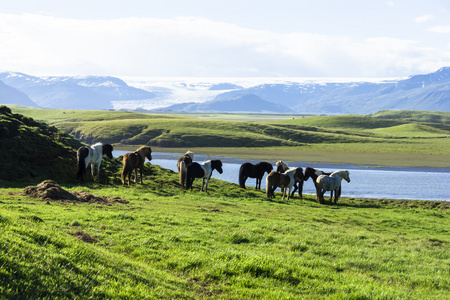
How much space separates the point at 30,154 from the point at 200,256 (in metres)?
21.8

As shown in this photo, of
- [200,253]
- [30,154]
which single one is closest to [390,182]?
[30,154]

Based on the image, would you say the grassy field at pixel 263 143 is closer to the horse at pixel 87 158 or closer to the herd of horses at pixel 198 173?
the herd of horses at pixel 198 173

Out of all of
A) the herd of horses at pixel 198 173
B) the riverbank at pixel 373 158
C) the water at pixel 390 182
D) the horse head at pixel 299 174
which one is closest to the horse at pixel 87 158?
the herd of horses at pixel 198 173

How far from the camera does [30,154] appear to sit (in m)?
28.5

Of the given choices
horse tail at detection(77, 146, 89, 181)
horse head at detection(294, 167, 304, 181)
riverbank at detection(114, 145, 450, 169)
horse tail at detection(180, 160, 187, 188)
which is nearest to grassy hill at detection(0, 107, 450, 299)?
horse tail at detection(77, 146, 89, 181)

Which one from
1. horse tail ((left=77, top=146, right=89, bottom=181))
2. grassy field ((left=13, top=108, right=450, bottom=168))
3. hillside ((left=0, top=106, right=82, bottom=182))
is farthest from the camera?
grassy field ((left=13, top=108, right=450, bottom=168))

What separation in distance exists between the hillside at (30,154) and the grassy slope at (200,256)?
16.3ft

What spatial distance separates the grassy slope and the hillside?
195 inches

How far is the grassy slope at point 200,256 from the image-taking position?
795 cm

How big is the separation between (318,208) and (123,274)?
22572 mm

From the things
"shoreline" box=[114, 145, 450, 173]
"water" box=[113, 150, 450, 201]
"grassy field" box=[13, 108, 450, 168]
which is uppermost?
"grassy field" box=[13, 108, 450, 168]

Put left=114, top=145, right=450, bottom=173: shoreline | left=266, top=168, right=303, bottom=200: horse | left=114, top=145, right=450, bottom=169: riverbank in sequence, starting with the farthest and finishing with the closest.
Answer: left=114, top=145, right=450, bottom=169: riverbank, left=114, top=145, right=450, bottom=173: shoreline, left=266, top=168, right=303, bottom=200: horse

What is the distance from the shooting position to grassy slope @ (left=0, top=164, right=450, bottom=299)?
26.1ft

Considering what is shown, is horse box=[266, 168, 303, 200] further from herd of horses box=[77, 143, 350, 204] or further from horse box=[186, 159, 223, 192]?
horse box=[186, 159, 223, 192]
